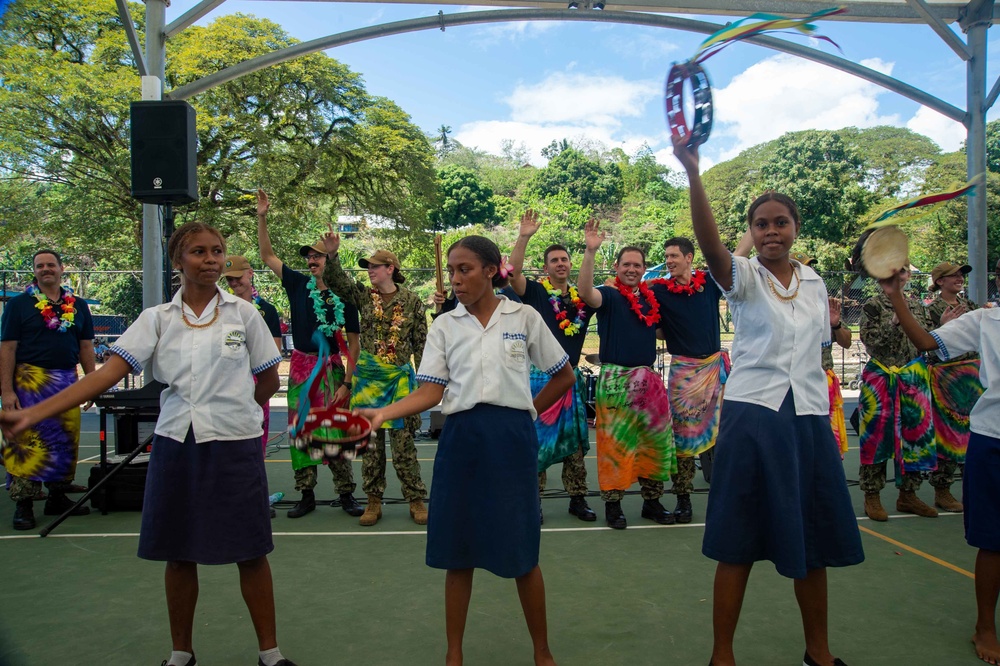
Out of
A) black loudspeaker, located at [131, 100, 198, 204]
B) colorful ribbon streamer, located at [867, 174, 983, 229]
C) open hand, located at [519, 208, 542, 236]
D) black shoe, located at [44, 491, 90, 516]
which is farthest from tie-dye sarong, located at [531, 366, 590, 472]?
black shoe, located at [44, 491, 90, 516]

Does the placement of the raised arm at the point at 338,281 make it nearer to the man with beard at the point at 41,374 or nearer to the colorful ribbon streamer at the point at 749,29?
the man with beard at the point at 41,374

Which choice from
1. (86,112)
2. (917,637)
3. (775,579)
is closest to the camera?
(917,637)

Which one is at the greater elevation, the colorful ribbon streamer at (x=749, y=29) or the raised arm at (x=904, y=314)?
the colorful ribbon streamer at (x=749, y=29)

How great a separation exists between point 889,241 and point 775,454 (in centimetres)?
132

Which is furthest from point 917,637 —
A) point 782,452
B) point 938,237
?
point 938,237

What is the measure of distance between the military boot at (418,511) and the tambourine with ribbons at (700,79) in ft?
13.0

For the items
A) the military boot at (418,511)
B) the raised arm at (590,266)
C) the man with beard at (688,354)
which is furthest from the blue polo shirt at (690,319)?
the military boot at (418,511)

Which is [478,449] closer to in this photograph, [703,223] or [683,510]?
[703,223]

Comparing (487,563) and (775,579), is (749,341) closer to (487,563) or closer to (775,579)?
(487,563)

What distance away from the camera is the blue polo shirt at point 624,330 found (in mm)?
5789

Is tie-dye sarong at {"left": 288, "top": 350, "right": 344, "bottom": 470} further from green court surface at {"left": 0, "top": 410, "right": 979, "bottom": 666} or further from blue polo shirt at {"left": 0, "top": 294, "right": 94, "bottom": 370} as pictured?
blue polo shirt at {"left": 0, "top": 294, "right": 94, "bottom": 370}

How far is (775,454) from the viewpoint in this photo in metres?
2.95

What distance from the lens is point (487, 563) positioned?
3.00 m

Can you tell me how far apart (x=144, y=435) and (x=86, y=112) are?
16224 mm
